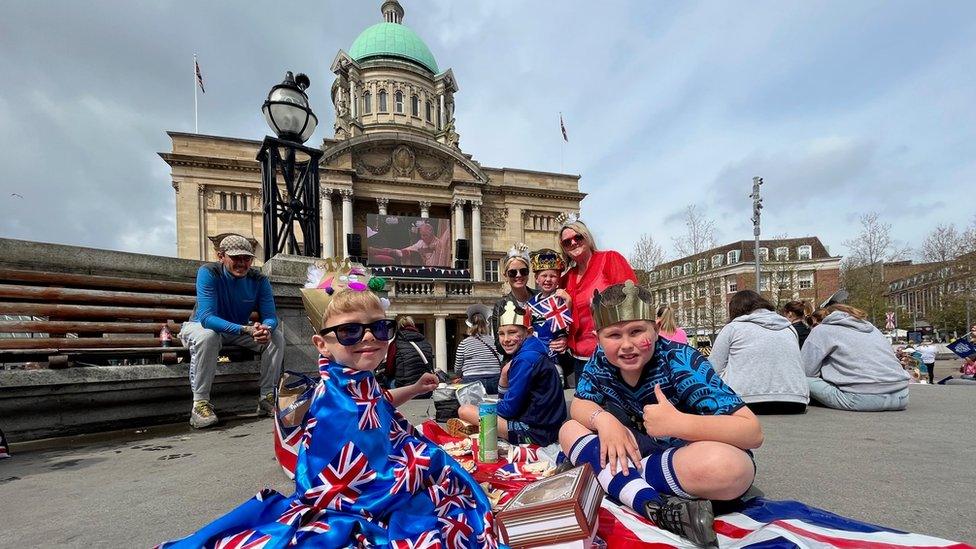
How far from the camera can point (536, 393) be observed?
10.5 feet

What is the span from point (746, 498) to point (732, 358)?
8.81 feet

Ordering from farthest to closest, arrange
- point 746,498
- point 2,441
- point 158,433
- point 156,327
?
point 156,327
point 158,433
point 2,441
point 746,498

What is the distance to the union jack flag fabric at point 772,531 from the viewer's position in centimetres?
142

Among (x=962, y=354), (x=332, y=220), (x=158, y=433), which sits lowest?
(x=962, y=354)

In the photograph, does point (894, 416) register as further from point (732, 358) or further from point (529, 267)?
point (529, 267)

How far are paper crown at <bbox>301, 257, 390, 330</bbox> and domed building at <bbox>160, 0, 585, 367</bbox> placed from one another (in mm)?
23372

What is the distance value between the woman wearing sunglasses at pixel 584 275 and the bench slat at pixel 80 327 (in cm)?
461

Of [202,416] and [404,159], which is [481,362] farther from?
[404,159]

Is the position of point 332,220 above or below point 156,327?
above

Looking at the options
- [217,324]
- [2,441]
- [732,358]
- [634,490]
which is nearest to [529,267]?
[732,358]

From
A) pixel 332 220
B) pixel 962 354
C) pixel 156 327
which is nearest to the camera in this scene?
pixel 156 327

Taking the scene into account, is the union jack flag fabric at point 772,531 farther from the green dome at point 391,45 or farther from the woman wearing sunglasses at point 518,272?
the green dome at point 391,45

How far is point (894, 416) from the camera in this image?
4.38m

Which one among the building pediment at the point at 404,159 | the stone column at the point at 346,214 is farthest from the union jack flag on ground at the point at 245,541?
the building pediment at the point at 404,159
